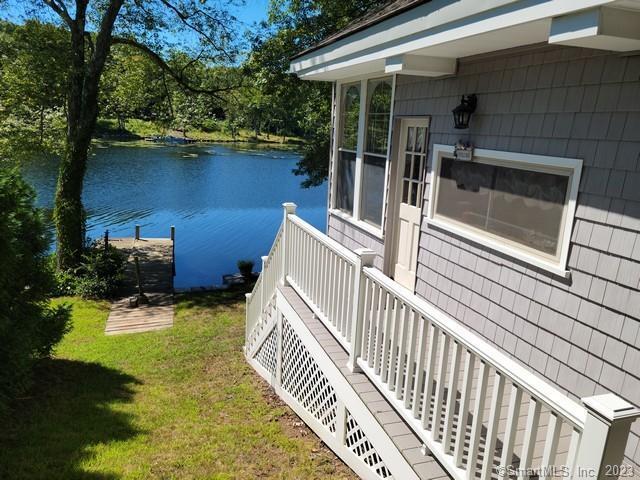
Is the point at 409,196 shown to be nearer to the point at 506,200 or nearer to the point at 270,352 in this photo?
the point at 506,200

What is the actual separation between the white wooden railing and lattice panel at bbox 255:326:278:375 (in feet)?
4.24

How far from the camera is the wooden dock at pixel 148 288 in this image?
1042cm

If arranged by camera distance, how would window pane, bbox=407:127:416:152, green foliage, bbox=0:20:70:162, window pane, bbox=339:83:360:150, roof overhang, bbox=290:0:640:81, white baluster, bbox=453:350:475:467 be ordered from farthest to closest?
1. green foliage, bbox=0:20:70:162
2. window pane, bbox=339:83:360:150
3. window pane, bbox=407:127:416:152
4. roof overhang, bbox=290:0:640:81
5. white baluster, bbox=453:350:475:467

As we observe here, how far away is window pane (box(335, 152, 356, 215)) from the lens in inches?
260

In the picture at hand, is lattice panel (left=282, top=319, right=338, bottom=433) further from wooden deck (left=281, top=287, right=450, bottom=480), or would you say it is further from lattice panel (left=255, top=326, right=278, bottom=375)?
lattice panel (left=255, top=326, right=278, bottom=375)

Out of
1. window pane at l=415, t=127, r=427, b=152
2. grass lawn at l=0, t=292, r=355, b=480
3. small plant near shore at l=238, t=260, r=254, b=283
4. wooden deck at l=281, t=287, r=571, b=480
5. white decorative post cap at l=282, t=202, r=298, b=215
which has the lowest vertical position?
small plant near shore at l=238, t=260, r=254, b=283

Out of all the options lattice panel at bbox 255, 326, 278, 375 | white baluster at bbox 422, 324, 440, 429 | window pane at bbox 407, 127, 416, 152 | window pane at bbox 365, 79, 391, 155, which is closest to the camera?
white baluster at bbox 422, 324, 440, 429

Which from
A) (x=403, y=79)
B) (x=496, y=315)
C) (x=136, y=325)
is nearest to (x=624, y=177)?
(x=496, y=315)

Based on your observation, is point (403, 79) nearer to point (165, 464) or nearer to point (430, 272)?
point (430, 272)

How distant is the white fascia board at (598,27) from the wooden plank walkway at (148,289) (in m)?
9.72

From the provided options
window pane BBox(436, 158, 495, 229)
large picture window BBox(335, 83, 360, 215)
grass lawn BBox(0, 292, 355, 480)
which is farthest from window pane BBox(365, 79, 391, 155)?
grass lawn BBox(0, 292, 355, 480)

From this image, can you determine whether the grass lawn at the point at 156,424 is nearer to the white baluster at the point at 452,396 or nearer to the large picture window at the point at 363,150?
the white baluster at the point at 452,396

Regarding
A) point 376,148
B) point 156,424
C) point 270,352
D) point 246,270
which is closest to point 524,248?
point 376,148

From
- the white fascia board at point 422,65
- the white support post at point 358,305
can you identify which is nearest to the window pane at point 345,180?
the white fascia board at point 422,65
